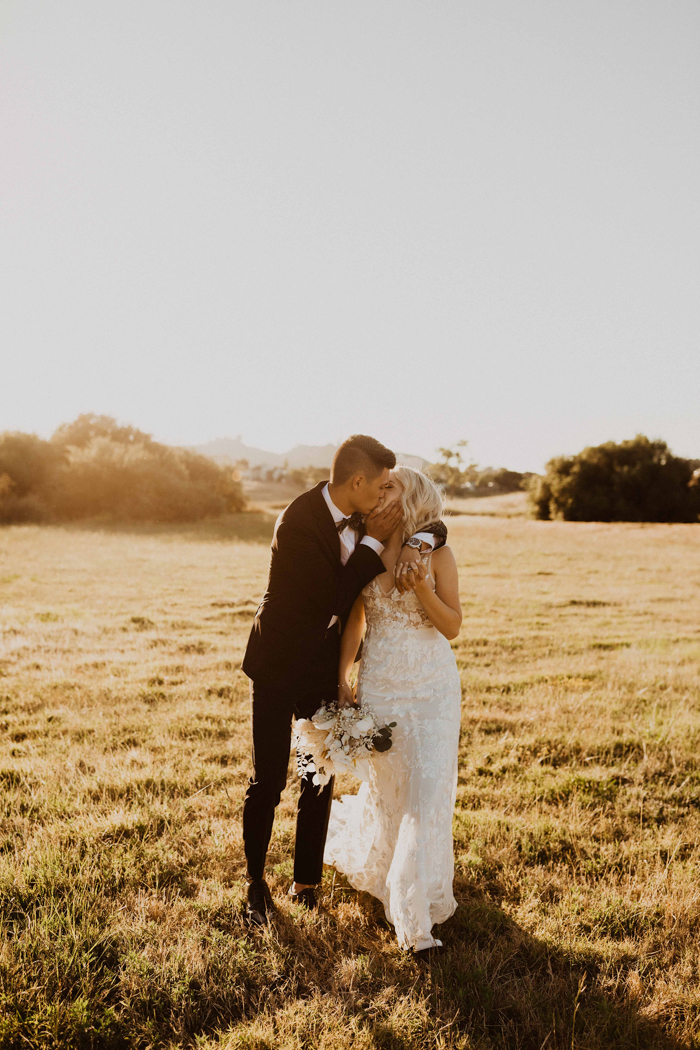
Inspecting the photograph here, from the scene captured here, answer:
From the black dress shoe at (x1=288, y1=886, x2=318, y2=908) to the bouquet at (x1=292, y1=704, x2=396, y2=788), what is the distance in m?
0.86

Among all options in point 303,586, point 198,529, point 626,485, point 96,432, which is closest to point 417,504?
point 303,586

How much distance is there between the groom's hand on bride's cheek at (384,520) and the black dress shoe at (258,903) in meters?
2.41

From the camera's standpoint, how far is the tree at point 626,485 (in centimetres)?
5225

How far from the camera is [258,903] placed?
3.92 m

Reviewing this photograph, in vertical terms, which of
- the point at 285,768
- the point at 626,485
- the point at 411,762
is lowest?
the point at 285,768

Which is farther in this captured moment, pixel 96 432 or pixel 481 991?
pixel 96 432

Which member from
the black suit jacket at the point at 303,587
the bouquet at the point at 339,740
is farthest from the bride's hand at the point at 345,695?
the black suit jacket at the point at 303,587

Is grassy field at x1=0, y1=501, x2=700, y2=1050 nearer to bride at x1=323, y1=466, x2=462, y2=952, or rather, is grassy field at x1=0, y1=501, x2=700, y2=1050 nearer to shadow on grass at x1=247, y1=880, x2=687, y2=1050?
shadow on grass at x1=247, y1=880, x2=687, y2=1050

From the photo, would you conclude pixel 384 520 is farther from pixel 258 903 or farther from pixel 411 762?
pixel 258 903

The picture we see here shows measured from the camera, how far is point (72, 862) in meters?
4.23

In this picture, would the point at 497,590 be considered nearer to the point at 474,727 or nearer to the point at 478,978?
the point at 474,727

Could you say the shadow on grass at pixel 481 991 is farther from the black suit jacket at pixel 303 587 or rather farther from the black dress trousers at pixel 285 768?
the black suit jacket at pixel 303 587

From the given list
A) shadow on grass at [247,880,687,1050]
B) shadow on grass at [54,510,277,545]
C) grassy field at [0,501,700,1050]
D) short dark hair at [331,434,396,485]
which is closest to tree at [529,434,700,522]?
shadow on grass at [54,510,277,545]

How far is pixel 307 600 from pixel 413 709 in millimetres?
961
